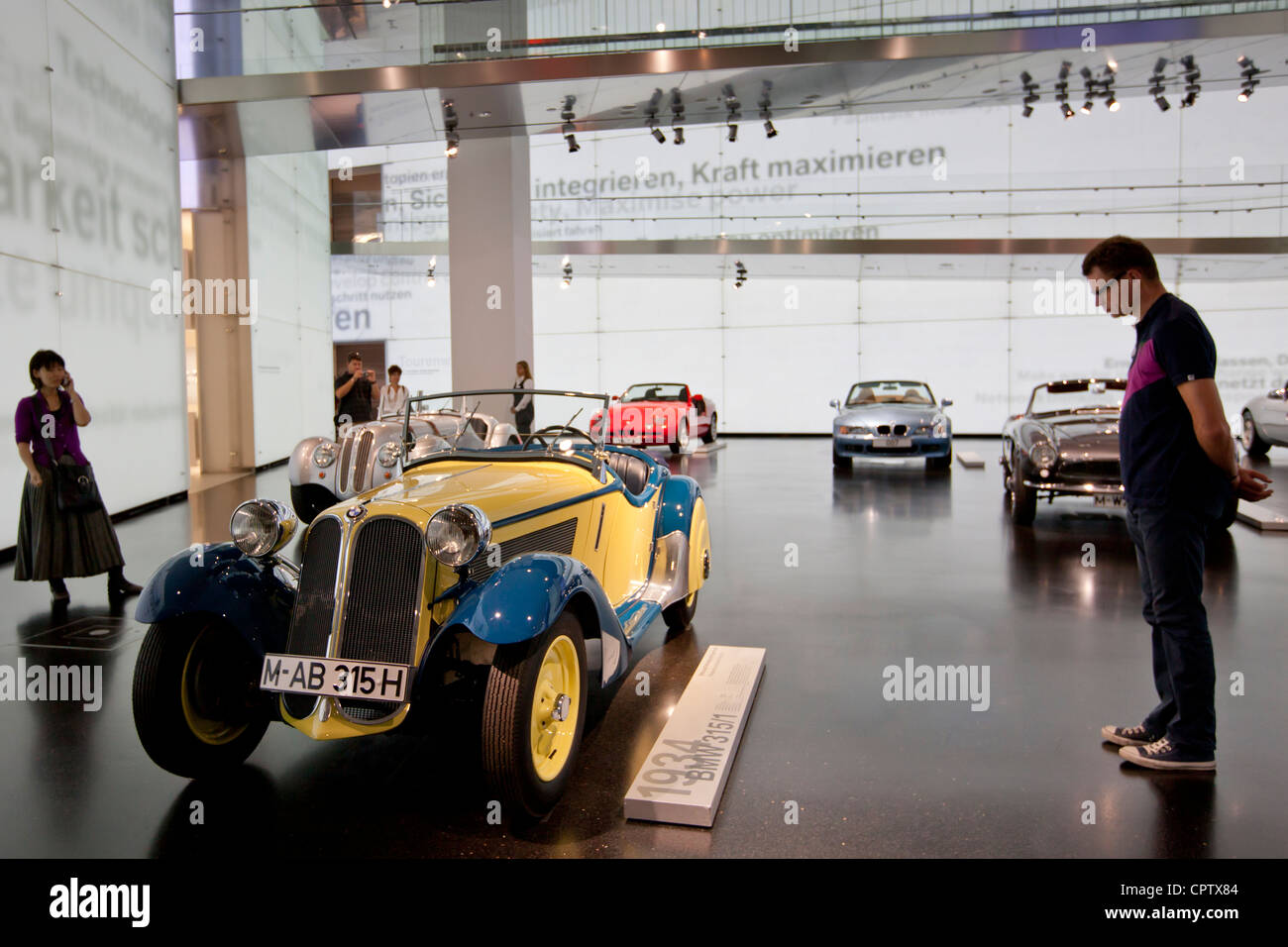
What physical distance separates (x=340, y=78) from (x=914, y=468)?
8860 mm

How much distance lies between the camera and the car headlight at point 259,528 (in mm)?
3072

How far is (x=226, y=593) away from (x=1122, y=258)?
125 inches

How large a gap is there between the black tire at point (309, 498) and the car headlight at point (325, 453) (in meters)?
0.19

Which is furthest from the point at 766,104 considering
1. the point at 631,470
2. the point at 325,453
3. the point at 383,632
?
the point at 383,632

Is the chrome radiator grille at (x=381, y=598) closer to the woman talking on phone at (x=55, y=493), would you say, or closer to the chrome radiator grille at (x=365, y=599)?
the chrome radiator grille at (x=365, y=599)

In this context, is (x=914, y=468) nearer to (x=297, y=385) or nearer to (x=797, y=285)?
(x=797, y=285)

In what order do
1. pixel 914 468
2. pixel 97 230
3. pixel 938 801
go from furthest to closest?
pixel 914 468
pixel 97 230
pixel 938 801

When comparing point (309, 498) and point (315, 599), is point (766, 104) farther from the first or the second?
point (315, 599)

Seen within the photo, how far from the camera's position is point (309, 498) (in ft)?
23.6

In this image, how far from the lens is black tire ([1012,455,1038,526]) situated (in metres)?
7.61

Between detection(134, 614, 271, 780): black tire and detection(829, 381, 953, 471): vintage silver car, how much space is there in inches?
387

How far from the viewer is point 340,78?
945 cm

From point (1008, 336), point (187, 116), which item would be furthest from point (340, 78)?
point (1008, 336)

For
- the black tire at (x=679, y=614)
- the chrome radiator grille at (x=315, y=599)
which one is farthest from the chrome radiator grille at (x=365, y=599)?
the black tire at (x=679, y=614)
